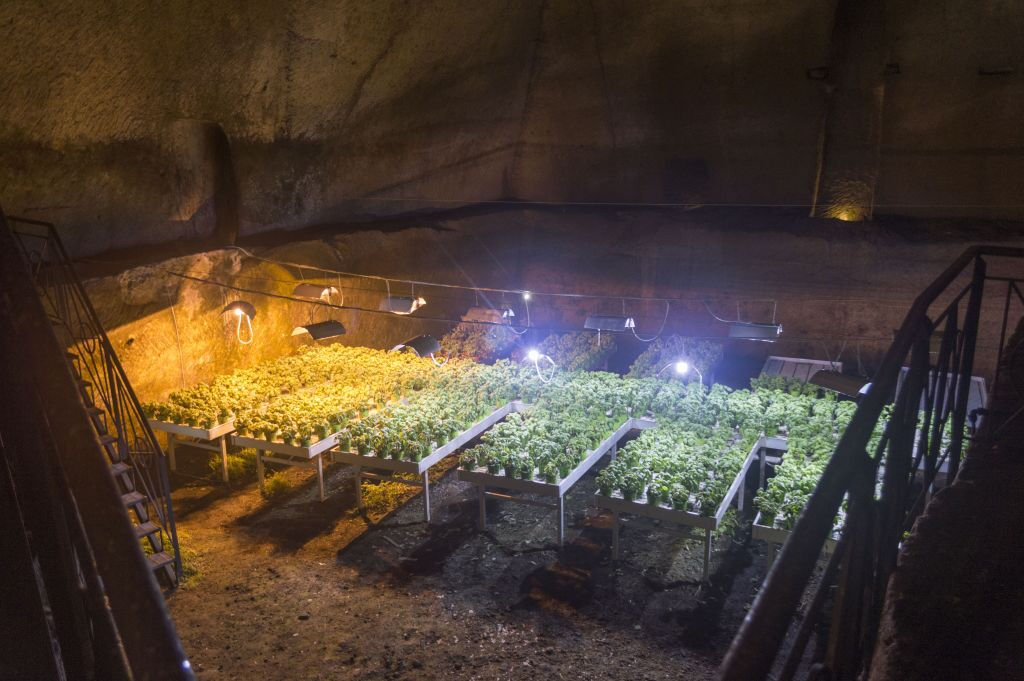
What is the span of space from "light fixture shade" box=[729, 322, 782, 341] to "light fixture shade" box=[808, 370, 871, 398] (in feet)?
3.13

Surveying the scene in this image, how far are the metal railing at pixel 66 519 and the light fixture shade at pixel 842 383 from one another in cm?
730

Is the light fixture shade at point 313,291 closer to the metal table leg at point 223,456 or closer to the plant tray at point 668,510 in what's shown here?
the metal table leg at point 223,456

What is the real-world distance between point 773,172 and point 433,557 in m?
10.5

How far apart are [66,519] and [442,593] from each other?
555 cm

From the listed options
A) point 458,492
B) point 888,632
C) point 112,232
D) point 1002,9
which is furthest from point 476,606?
point 1002,9

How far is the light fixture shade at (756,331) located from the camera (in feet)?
29.7

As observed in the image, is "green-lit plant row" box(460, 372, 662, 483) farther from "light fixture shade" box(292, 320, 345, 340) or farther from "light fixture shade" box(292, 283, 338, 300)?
"light fixture shade" box(292, 283, 338, 300)

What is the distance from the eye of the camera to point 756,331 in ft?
30.0

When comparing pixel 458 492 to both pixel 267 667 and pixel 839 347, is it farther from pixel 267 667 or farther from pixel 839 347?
pixel 839 347

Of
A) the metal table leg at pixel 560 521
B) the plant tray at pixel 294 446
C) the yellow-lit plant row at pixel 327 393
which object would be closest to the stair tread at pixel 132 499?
the plant tray at pixel 294 446

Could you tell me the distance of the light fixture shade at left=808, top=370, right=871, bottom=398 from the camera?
24.9 feet

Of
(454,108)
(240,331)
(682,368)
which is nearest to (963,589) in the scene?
(682,368)

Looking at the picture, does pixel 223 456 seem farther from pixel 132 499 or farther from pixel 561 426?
pixel 561 426

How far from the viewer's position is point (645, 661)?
6.04 metres
